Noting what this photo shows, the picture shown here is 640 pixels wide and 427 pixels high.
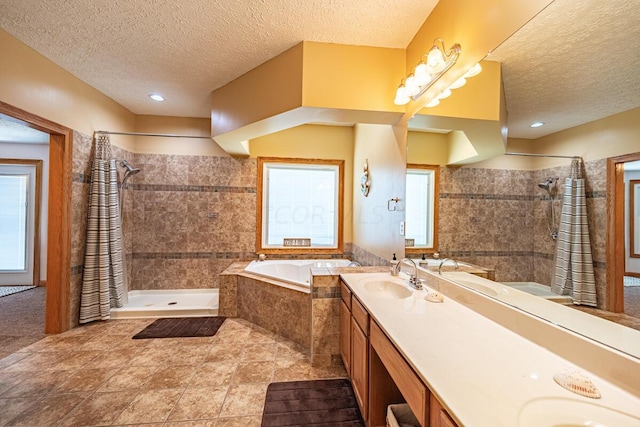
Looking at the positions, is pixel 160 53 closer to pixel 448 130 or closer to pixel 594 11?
pixel 448 130

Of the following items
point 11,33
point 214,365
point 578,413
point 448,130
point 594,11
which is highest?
point 11,33

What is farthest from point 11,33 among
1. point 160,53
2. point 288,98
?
point 288,98

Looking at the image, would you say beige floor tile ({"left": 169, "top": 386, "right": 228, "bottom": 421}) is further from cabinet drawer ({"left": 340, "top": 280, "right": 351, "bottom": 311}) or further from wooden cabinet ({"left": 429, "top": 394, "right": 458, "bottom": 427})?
wooden cabinet ({"left": 429, "top": 394, "right": 458, "bottom": 427})

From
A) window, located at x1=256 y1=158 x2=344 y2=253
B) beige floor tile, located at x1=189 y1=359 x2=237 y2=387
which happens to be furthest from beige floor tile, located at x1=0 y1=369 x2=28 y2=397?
window, located at x1=256 y1=158 x2=344 y2=253

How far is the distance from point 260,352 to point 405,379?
173 centimetres

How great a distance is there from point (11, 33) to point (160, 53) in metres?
1.05

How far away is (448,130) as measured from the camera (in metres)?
1.72

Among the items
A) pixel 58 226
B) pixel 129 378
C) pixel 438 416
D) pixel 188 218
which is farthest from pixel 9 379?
pixel 438 416

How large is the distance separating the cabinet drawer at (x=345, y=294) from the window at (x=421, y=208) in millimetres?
585

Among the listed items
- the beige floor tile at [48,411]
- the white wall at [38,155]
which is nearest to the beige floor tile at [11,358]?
the beige floor tile at [48,411]

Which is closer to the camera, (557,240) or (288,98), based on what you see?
(557,240)

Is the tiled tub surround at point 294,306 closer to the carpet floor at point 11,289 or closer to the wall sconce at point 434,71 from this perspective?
the wall sconce at point 434,71

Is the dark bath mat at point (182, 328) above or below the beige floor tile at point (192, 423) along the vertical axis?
above

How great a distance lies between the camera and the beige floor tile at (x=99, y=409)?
1527 mm
